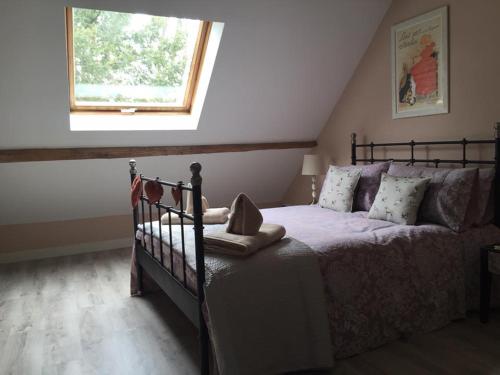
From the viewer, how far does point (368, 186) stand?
3449 mm

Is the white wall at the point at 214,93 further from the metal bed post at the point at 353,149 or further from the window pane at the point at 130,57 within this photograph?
the metal bed post at the point at 353,149

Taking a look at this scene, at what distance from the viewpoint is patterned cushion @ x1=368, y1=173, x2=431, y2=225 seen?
9.36ft

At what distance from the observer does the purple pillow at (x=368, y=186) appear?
11.2 ft

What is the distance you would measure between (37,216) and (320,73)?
327 cm

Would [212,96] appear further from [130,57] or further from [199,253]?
[199,253]

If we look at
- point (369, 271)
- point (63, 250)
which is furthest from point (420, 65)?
point (63, 250)

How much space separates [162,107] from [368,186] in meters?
2.16

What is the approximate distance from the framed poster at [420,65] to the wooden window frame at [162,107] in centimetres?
170

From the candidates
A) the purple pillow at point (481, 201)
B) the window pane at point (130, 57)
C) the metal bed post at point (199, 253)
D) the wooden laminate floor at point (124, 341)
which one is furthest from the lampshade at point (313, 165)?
the metal bed post at point (199, 253)

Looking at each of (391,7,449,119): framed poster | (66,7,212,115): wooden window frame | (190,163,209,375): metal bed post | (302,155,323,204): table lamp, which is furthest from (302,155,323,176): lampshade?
(190,163,209,375): metal bed post

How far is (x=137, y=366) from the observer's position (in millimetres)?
2221

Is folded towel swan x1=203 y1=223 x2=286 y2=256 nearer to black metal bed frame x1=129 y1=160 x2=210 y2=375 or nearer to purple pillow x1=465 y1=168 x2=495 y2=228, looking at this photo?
black metal bed frame x1=129 y1=160 x2=210 y2=375

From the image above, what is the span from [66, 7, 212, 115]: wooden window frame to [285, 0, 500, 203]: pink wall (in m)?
1.59

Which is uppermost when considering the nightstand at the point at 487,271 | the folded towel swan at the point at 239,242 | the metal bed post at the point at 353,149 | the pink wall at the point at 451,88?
the pink wall at the point at 451,88
